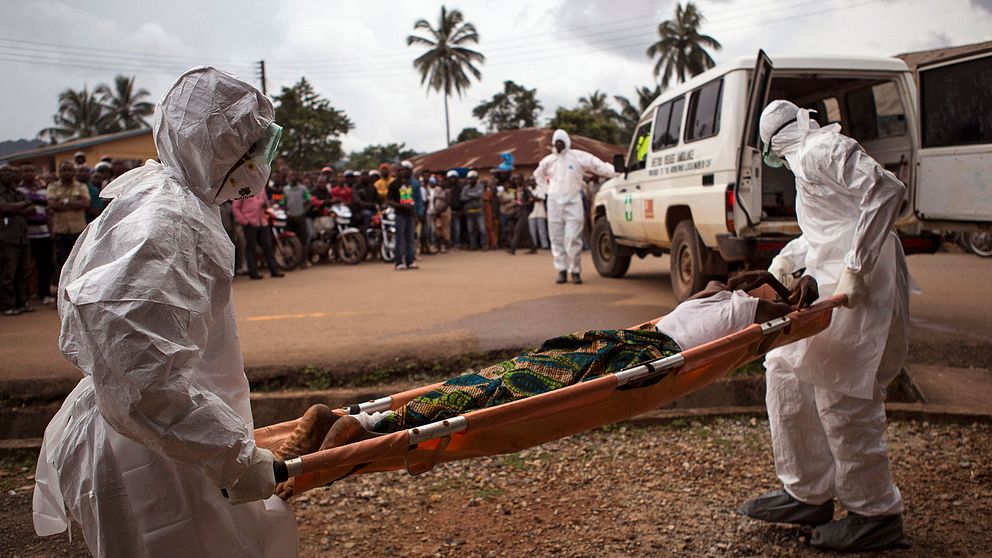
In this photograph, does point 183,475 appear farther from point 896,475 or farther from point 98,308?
point 896,475

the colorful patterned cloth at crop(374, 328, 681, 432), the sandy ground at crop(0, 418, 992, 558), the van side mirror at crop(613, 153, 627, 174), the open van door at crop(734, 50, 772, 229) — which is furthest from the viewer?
the van side mirror at crop(613, 153, 627, 174)

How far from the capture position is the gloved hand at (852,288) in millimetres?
3045

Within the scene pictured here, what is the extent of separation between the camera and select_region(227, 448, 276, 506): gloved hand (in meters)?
1.71

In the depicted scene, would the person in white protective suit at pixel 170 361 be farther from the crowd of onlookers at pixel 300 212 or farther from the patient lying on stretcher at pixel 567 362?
the crowd of onlookers at pixel 300 212

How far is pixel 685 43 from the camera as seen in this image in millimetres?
38031

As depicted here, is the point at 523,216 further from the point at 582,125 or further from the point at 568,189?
the point at 582,125

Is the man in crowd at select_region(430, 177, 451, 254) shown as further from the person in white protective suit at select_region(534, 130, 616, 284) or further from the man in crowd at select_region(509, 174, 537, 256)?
the person in white protective suit at select_region(534, 130, 616, 284)

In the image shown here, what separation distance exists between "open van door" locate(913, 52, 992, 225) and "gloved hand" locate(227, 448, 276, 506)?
575cm

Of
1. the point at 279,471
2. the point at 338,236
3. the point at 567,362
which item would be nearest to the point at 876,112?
the point at 567,362

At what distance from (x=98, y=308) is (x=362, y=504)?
247 centimetres

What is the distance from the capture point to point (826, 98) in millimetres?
7121

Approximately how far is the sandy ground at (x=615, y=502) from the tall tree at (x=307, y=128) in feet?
80.2

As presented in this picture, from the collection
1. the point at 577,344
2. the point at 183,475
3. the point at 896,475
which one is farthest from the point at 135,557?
the point at 896,475

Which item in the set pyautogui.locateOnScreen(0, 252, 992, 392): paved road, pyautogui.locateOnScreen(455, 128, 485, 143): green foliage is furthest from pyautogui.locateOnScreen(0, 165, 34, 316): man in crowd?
pyautogui.locateOnScreen(455, 128, 485, 143): green foliage
